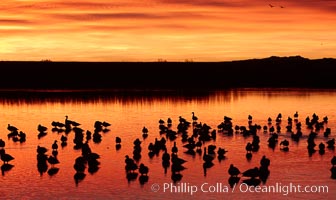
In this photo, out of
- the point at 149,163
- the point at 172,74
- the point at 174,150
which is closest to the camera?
the point at 149,163

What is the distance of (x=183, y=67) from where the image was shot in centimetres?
18125

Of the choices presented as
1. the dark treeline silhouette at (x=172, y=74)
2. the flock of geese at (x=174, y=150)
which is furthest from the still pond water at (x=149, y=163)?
the dark treeline silhouette at (x=172, y=74)

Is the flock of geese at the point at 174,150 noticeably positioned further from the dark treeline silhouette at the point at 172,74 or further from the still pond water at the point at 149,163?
the dark treeline silhouette at the point at 172,74

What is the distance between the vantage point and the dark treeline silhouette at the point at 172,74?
137875 mm

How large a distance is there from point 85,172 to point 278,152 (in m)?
11.8

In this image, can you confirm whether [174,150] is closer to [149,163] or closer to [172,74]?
[149,163]

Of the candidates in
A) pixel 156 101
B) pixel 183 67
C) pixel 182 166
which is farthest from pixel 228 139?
pixel 183 67

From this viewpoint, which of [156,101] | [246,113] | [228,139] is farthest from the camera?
[156,101]

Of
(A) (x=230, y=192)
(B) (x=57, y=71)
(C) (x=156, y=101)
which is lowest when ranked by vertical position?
(A) (x=230, y=192)

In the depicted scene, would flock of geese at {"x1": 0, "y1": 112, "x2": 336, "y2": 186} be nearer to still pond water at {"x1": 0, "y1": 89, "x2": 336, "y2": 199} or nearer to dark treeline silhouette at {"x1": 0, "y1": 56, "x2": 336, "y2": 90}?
still pond water at {"x1": 0, "y1": 89, "x2": 336, "y2": 199}

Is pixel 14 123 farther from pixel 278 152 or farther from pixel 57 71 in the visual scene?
pixel 57 71

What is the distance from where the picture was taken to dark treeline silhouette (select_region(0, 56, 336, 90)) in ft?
452

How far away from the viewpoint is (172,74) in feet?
531

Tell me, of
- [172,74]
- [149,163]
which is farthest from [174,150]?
[172,74]
